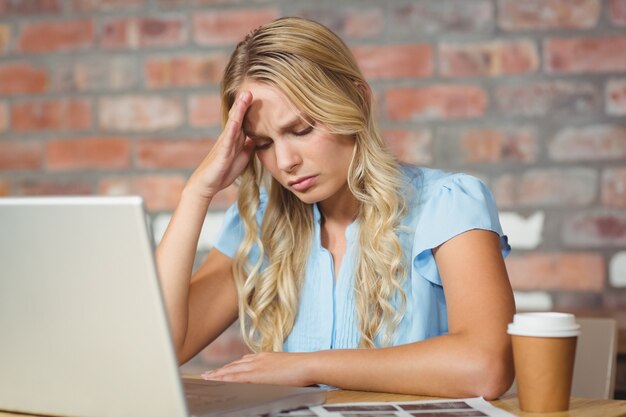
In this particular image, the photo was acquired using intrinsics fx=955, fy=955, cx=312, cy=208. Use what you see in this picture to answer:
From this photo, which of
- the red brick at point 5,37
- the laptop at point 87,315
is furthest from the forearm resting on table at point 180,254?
the red brick at point 5,37

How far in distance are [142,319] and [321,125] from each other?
2.36 ft

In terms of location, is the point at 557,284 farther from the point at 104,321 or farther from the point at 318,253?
the point at 104,321

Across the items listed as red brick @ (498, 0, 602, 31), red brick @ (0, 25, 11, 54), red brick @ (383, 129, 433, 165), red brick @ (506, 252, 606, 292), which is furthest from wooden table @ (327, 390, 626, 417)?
red brick @ (0, 25, 11, 54)

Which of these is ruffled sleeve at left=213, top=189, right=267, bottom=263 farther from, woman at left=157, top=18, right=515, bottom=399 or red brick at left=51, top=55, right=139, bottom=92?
red brick at left=51, top=55, right=139, bottom=92

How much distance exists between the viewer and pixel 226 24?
230 centimetres

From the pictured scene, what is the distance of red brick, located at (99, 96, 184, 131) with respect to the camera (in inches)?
92.0

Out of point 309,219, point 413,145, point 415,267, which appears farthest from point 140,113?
point 415,267

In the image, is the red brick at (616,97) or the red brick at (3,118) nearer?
the red brick at (616,97)

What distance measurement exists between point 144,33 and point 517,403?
1531 mm

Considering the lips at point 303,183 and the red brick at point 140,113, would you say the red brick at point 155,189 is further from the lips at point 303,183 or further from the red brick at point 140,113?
the lips at point 303,183

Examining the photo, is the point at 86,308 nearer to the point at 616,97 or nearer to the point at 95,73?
the point at 616,97

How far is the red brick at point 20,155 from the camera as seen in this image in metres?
2.44

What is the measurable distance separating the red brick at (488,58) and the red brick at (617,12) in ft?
0.57

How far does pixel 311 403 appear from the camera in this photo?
108cm
